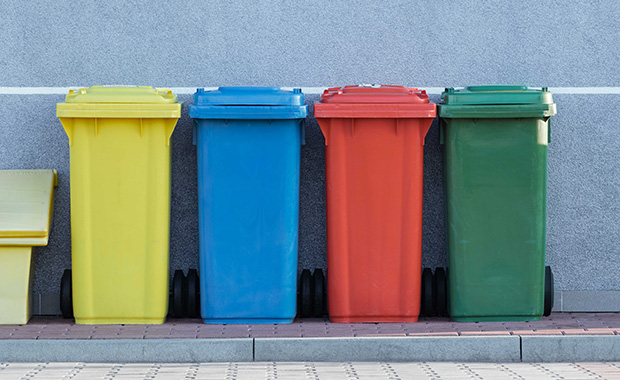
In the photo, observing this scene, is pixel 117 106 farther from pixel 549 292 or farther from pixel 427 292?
pixel 549 292

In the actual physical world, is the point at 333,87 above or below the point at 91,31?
below

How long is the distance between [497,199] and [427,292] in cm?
77

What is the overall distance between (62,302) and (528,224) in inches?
119

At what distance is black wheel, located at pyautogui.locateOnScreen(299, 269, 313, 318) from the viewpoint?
5504 millimetres

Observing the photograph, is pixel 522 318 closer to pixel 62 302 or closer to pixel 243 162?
pixel 243 162

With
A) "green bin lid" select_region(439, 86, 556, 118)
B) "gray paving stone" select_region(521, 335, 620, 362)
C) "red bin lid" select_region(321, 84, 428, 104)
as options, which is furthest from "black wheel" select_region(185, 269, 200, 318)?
"gray paving stone" select_region(521, 335, 620, 362)

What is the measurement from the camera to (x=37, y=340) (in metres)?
4.69

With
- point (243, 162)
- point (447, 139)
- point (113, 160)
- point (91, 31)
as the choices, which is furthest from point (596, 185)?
point (91, 31)

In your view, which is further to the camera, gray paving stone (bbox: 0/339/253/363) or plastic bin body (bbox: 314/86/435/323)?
plastic bin body (bbox: 314/86/435/323)

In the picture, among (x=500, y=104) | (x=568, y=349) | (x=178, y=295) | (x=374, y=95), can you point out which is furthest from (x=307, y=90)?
(x=568, y=349)

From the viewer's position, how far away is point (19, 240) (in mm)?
5219

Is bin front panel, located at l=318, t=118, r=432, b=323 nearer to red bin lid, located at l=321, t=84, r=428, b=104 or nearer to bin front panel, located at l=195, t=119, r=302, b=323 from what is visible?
red bin lid, located at l=321, t=84, r=428, b=104

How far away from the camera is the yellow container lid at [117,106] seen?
5090 millimetres

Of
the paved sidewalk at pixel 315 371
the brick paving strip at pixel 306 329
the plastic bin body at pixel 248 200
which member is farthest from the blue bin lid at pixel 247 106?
the paved sidewalk at pixel 315 371
